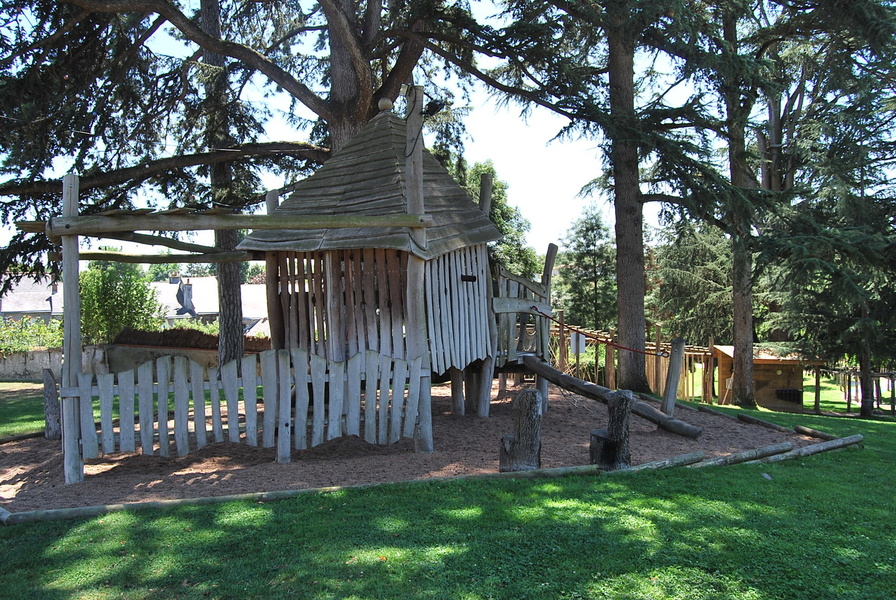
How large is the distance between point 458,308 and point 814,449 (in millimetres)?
4807

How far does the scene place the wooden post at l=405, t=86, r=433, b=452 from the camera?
7836 millimetres

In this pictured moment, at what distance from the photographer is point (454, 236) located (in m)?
8.84

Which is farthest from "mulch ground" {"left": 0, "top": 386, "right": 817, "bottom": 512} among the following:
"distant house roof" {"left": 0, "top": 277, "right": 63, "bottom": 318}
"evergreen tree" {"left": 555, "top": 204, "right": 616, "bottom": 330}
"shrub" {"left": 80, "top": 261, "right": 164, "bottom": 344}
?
"distant house roof" {"left": 0, "top": 277, "right": 63, "bottom": 318}

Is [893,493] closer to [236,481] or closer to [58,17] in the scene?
[236,481]

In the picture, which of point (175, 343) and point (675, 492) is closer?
point (675, 492)

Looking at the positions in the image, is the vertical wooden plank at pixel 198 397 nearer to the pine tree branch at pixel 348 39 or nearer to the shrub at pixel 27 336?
the pine tree branch at pixel 348 39

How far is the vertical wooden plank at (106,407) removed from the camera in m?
6.79

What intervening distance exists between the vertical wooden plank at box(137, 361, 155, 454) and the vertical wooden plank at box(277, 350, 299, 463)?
4.19ft

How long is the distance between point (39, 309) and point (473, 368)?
48646 millimetres

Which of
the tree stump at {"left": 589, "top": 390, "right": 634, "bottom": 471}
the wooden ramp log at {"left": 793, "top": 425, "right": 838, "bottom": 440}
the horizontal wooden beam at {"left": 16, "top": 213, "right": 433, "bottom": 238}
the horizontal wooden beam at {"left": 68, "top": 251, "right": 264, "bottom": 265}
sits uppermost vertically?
the horizontal wooden beam at {"left": 16, "top": 213, "right": 433, "bottom": 238}

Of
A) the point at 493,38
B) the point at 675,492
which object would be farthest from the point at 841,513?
the point at 493,38

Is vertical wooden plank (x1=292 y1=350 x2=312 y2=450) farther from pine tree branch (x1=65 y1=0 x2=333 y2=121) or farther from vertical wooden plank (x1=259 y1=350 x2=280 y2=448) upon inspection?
pine tree branch (x1=65 y1=0 x2=333 y2=121)

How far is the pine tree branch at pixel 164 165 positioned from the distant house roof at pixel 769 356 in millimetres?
16273

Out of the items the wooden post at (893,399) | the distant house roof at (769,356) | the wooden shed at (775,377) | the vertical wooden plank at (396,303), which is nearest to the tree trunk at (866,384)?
the wooden post at (893,399)
